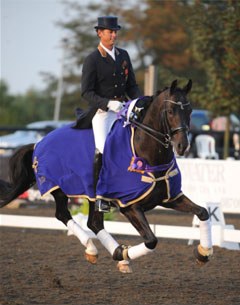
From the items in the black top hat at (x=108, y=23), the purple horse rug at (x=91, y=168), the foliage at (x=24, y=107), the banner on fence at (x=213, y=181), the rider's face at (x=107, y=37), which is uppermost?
the black top hat at (x=108, y=23)

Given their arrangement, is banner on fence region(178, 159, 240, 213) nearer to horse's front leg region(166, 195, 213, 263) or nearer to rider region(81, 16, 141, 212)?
rider region(81, 16, 141, 212)

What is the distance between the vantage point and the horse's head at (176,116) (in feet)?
21.7

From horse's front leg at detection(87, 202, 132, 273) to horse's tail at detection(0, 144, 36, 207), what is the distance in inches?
38.4

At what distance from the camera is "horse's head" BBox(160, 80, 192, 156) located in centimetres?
661

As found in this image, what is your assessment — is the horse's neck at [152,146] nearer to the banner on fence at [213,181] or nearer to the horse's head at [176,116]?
the horse's head at [176,116]

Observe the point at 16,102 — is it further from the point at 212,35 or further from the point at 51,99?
the point at 212,35

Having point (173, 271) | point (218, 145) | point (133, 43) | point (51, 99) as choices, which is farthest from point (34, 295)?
point (51, 99)

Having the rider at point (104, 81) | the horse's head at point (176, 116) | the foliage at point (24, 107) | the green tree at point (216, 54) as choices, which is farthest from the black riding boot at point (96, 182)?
the foliage at point (24, 107)

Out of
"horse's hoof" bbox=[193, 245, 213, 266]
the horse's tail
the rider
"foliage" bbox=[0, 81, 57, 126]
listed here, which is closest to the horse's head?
the rider

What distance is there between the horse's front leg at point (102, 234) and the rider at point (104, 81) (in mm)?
382

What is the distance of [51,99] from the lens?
51062 millimetres

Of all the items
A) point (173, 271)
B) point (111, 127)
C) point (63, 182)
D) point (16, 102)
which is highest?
point (111, 127)

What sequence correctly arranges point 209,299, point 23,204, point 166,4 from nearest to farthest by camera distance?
point 209,299
point 23,204
point 166,4

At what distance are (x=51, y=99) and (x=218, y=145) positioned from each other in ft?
106
